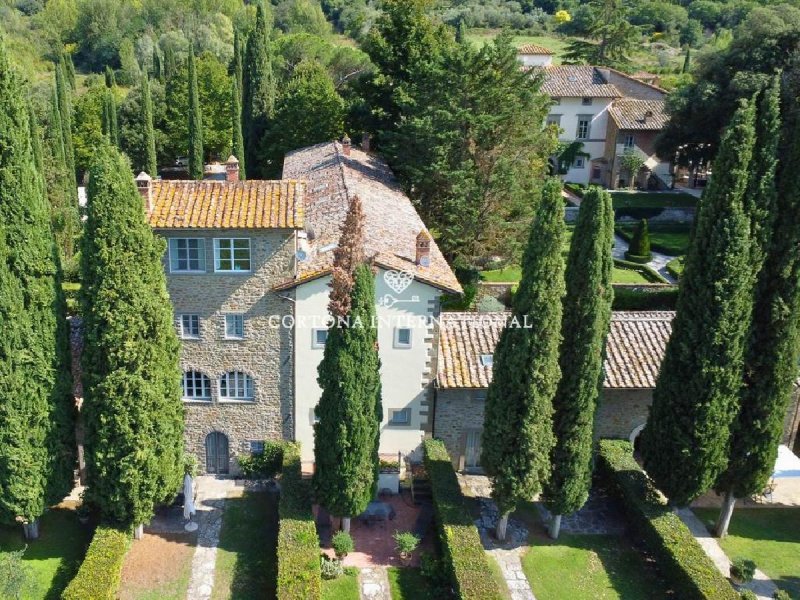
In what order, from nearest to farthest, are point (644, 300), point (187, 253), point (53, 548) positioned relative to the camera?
point (53, 548)
point (187, 253)
point (644, 300)

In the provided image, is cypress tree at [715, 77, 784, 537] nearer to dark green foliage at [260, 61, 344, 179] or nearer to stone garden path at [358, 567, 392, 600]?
stone garden path at [358, 567, 392, 600]

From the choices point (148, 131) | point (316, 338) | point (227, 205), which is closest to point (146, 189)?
point (227, 205)

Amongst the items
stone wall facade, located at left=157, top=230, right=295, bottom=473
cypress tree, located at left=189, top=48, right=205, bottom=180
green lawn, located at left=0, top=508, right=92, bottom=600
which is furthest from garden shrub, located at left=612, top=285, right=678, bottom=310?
cypress tree, located at left=189, top=48, right=205, bottom=180

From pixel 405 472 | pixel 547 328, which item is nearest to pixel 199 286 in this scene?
pixel 405 472

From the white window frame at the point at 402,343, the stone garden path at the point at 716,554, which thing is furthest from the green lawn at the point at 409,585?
the stone garden path at the point at 716,554

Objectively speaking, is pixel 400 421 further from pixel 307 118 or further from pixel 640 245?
pixel 307 118

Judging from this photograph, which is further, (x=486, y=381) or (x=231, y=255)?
(x=486, y=381)

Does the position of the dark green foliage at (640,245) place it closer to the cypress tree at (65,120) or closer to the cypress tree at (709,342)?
the cypress tree at (709,342)
